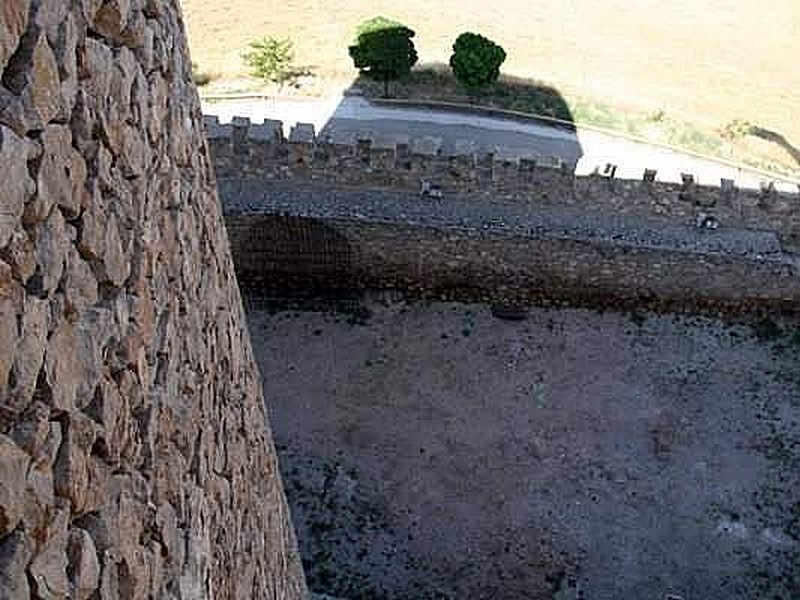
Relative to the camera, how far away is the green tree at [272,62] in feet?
52.6

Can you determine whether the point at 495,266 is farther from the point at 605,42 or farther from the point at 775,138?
the point at 605,42

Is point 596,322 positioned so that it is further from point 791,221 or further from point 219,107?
point 219,107

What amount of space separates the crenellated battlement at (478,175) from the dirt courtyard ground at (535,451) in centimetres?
125

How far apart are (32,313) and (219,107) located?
14.1m

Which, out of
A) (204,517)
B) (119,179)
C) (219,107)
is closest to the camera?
(119,179)

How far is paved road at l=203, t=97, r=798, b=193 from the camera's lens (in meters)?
14.5

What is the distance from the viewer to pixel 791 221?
11.4 metres

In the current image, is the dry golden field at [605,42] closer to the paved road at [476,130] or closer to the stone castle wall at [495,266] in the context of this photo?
the paved road at [476,130]

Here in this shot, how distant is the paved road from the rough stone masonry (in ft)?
35.9

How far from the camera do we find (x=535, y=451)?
1046cm

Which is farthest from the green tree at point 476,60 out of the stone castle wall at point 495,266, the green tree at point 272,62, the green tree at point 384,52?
the stone castle wall at point 495,266

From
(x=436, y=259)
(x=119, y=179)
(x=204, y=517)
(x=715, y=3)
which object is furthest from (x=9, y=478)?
(x=715, y=3)

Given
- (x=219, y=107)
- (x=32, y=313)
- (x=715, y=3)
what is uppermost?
(x=32, y=313)

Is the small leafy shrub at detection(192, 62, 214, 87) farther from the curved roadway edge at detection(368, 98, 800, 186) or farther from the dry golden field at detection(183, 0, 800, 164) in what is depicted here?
the curved roadway edge at detection(368, 98, 800, 186)
